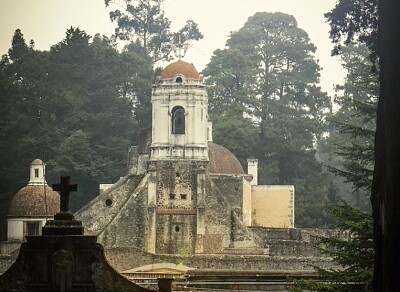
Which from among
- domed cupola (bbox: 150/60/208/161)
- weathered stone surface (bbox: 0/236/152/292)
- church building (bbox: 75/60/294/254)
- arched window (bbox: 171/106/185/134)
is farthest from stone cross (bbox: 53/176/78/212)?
arched window (bbox: 171/106/185/134)

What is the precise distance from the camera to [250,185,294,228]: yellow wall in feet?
192

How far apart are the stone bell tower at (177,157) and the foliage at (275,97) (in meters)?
16.0

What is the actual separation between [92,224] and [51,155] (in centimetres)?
1432

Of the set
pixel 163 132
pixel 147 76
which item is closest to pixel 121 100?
pixel 147 76

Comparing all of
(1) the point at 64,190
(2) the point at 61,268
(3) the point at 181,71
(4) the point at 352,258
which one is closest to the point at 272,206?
(3) the point at 181,71

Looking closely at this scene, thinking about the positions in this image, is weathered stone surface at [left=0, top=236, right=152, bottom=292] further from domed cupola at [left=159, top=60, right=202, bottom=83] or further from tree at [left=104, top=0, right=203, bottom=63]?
tree at [left=104, top=0, right=203, bottom=63]

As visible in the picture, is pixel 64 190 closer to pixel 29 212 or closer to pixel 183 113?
pixel 183 113

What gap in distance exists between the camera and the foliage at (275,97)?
67.9 metres

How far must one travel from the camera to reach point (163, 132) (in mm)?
49344

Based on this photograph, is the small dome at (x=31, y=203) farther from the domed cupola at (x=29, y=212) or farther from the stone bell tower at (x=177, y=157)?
the stone bell tower at (x=177, y=157)

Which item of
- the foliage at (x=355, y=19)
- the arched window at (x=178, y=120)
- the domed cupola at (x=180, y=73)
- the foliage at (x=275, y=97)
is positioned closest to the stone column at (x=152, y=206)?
the arched window at (x=178, y=120)

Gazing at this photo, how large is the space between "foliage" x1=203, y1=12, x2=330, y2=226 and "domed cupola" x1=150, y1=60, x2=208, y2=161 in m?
16.0

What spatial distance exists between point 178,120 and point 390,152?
38.3 metres

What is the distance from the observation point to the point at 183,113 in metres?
49.4
